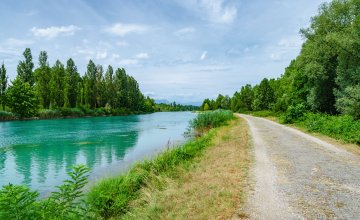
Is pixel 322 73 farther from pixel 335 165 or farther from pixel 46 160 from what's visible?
pixel 46 160

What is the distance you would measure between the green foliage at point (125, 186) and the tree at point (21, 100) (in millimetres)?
66618

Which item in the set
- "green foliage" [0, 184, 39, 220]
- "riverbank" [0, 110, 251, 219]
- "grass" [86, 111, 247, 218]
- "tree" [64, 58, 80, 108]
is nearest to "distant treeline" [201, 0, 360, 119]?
"grass" [86, 111, 247, 218]

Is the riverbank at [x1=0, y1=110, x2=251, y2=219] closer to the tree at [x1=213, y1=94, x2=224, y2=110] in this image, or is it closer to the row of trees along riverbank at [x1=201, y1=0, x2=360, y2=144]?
the row of trees along riverbank at [x1=201, y1=0, x2=360, y2=144]

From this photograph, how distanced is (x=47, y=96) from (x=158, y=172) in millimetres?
81328

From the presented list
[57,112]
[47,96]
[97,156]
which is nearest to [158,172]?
[97,156]

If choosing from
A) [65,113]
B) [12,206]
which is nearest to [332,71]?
[12,206]

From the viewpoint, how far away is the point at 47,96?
85188 millimetres

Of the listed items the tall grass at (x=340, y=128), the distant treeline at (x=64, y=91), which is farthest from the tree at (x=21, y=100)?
the tall grass at (x=340, y=128)

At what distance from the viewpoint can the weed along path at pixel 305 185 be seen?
6934mm

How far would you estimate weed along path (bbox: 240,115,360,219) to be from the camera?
22.7 ft

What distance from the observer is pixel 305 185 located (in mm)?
9062

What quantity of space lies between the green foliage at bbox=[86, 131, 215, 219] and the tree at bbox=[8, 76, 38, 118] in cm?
6662

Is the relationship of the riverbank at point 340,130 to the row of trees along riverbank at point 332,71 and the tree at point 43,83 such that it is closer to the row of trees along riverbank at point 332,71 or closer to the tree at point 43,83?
the row of trees along riverbank at point 332,71

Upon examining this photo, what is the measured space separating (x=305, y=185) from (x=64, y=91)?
87.8m
